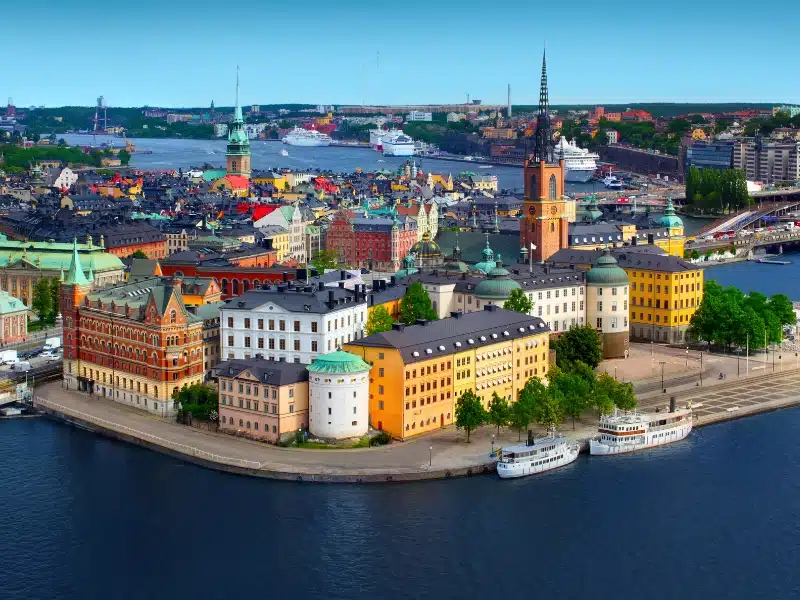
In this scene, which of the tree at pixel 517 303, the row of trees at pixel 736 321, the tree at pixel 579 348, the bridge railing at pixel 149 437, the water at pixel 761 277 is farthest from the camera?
the water at pixel 761 277

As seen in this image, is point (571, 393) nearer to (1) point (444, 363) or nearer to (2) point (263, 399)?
(1) point (444, 363)

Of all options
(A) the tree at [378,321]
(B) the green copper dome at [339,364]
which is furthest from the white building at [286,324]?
(B) the green copper dome at [339,364]

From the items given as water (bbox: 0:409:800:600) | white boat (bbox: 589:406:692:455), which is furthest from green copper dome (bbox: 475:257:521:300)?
water (bbox: 0:409:800:600)

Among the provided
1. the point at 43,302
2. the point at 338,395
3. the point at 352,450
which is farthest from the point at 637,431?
the point at 43,302

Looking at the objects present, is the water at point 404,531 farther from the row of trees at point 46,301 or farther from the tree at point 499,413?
the row of trees at point 46,301

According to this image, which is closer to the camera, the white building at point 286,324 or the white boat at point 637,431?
the white boat at point 637,431

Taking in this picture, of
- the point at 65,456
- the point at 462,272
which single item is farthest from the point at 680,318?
the point at 65,456
